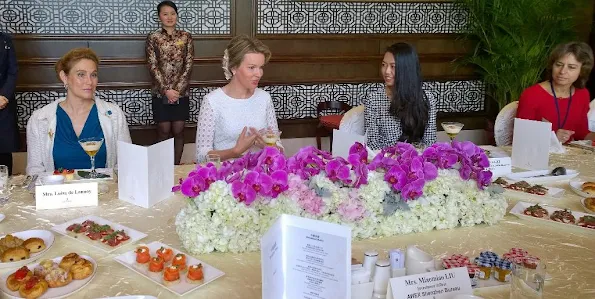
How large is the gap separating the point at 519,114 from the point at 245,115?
1.79 metres

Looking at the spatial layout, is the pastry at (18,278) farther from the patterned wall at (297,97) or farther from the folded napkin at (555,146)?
the patterned wall at (297,97)

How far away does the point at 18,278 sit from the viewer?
1.57 meters

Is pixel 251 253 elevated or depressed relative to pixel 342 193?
depressed

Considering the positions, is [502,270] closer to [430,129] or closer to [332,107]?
[430,129]

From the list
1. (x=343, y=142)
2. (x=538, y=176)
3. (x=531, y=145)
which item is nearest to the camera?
(x=343, y=142)

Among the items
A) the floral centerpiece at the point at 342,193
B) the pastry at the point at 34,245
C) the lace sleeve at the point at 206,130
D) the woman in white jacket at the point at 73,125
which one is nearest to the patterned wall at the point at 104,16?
the woman in white jacket at the point at 73,125

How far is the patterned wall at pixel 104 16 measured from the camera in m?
5.22

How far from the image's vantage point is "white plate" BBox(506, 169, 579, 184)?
2.65 m

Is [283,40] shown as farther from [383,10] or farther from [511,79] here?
[511,79]

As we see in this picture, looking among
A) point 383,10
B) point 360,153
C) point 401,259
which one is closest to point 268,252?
point 401,259

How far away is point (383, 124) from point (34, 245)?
209 centimetres

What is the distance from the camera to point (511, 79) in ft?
20.2

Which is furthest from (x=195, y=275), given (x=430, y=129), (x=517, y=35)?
(x=517, y=35)

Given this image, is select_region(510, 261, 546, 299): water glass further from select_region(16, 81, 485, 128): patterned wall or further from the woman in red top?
select_region(16, 81, 485, 128): patterned wall
